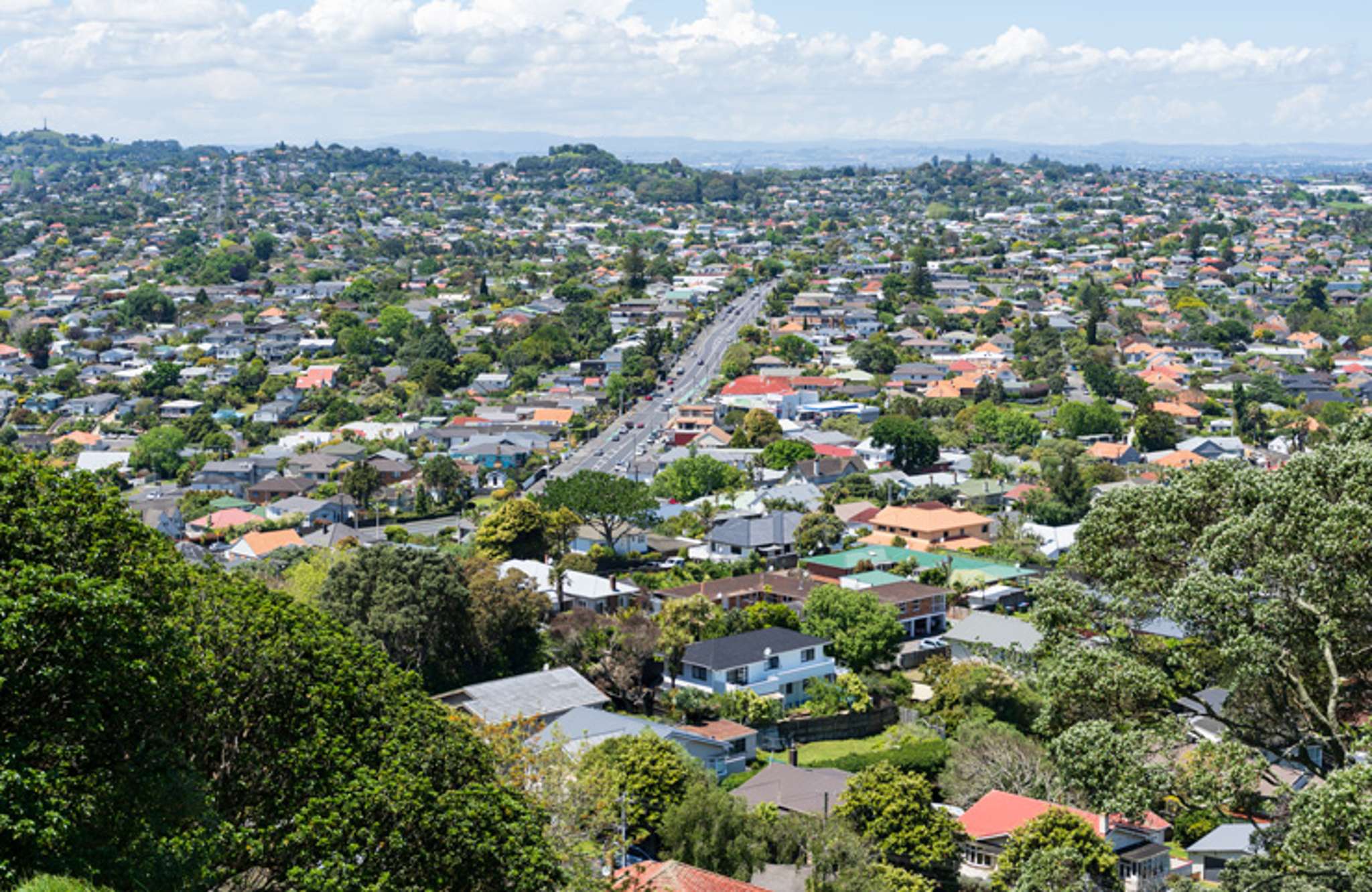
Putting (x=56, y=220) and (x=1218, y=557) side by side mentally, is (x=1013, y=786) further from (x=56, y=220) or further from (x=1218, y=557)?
(x=56, y=220)

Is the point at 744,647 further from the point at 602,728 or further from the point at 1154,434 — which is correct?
the point at 1154,434

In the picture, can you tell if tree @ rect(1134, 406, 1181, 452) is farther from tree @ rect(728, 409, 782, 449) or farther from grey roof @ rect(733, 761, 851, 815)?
grey roof @ rect(733, 761, 851, 815)

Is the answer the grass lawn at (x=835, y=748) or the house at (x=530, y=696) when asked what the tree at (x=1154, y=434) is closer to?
the grass lawn at (x=835, y=748)

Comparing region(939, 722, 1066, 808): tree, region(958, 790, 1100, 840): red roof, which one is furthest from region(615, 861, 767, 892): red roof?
region(939, 722, 1066, 808): tree

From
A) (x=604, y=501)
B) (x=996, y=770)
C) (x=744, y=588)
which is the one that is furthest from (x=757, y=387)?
(x=996, y=770)

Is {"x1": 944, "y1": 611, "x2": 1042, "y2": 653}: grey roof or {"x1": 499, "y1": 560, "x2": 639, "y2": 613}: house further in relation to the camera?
{"x1": 499, "y1": 560, "x2": 639, "y2": 613}: house

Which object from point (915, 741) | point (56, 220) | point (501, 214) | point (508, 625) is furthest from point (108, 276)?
point (915, 741)
